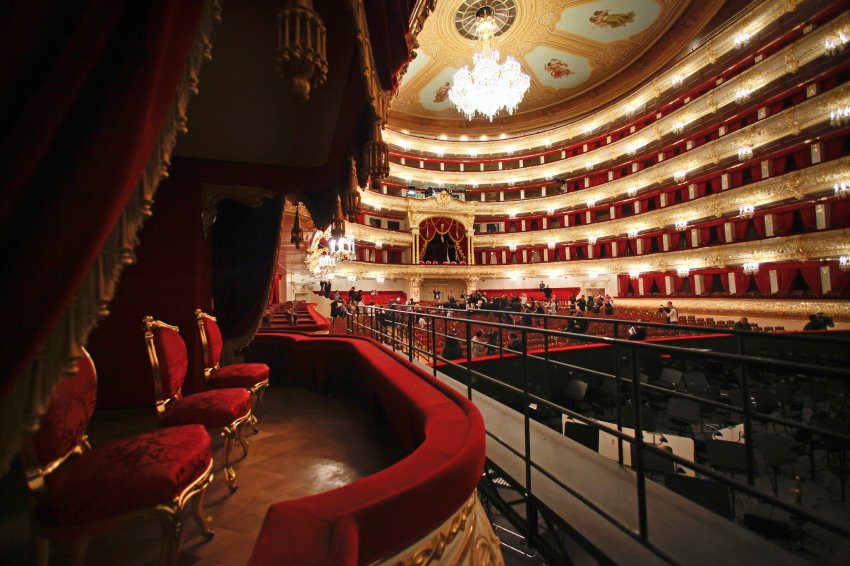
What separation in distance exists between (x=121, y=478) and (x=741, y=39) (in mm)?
20245

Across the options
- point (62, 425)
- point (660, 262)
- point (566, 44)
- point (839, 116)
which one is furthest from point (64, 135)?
point (566, 44)

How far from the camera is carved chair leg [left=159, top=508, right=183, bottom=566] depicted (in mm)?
1190

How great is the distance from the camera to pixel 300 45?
1153 mm

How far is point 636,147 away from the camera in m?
18.3

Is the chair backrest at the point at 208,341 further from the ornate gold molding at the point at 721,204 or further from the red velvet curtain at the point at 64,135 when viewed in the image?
the ornate gold molding at the point at 721,204

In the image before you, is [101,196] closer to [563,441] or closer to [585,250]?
[563,441]

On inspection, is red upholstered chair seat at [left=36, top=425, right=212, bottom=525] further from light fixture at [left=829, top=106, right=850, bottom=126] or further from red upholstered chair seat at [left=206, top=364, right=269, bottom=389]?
light fixture at [left=829, top=106, right=850, bottom=126]

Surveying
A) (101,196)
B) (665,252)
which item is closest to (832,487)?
(101,196)

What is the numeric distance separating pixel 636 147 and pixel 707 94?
3943mm

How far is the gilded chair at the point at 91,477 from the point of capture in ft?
3.56

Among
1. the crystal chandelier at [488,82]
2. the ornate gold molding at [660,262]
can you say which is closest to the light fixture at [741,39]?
the ornate gold molding at [660,262]

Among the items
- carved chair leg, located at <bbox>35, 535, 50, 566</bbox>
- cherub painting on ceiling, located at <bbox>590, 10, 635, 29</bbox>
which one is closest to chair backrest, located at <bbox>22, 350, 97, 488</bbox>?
carved chair leg, located at <bbox>35, 535, 50, 566</bbox>

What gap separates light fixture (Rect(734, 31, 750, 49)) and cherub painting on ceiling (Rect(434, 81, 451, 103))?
42.0ft

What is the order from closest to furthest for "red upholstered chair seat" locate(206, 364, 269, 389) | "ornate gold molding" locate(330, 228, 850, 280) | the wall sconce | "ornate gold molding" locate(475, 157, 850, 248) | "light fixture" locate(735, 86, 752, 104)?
"red upholstered chair seat" locate(206, 364, 269, 389)
"ornate gold molding" locate(475, 157, 850, 248)
"ornate gold molding" locate(330, 228, 850, 280)
the wall sconce
"light fixture" locate(735, 86, 752, 104)
